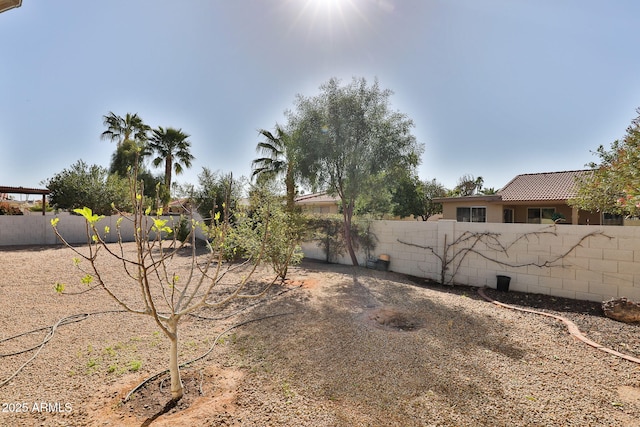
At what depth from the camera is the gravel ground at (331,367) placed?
258 cm

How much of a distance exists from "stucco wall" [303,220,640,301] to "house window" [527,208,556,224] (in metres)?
10.6

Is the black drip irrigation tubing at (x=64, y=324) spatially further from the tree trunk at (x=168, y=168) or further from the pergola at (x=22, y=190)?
the tree trunk at (x=168, y=168)

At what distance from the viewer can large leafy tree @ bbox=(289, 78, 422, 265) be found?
29.9 feet

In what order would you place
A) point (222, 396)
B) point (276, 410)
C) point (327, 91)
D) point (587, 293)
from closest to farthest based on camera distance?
point (276, 410)
point (222, 396)
point (587, 293)
point (327, 91)

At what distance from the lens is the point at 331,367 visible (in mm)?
3389

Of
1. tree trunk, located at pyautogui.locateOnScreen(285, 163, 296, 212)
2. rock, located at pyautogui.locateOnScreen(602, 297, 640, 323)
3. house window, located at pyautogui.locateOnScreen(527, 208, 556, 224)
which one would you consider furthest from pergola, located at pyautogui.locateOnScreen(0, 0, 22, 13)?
house window, located at pyautogui.locateOnScreen(527, 208, 556, 224)

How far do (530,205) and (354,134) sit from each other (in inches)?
504

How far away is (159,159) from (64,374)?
2156cm

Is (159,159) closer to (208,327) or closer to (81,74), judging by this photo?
(81,74)

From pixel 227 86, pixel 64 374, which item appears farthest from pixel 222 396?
pixel 227 86

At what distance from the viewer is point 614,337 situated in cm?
428

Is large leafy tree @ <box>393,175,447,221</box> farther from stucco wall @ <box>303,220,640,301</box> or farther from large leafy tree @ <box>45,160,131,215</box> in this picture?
large leafy tree @ <box>45,160,131,215</box>

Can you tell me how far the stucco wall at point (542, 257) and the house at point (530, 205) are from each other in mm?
8484

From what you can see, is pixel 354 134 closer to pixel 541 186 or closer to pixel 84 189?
pixel 541 186
